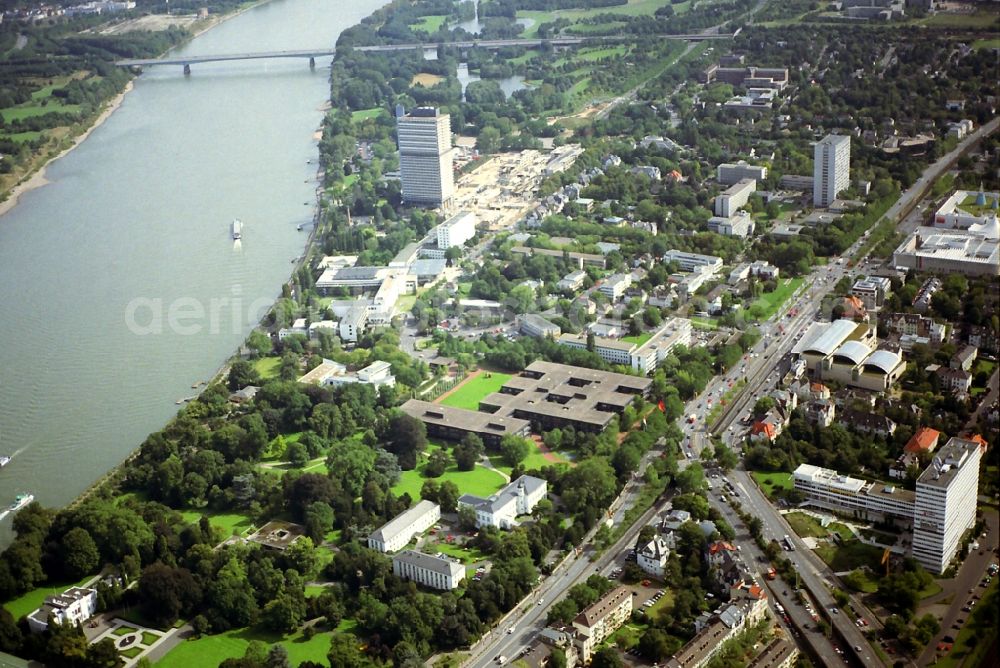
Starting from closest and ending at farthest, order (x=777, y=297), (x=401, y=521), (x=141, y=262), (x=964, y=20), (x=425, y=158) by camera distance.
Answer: (x=401, y=521) < (x=777, y=297) < (x=141, y=262) < (x=425, y=158) < (x=964, y=20)

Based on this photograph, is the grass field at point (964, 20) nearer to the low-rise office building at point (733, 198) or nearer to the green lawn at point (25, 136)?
the low-rise office building at point (733, 198)

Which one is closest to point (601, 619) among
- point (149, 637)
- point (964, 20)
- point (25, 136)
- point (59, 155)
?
point (149, 637)

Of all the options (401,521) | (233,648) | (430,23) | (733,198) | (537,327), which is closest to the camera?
(233,648)

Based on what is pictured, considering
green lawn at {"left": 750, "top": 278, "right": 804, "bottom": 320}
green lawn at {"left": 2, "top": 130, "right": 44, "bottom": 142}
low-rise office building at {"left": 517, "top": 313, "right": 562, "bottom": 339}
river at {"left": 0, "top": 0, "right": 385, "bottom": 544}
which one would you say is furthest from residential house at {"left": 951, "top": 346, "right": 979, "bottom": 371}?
green lawn at {"left": 2, "top": 130, "right": 44, "bottom": 142}

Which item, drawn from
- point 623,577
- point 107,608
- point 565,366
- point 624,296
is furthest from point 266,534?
point 624,296

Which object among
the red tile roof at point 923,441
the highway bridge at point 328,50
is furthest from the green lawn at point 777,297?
the highway bridge at point 328,50

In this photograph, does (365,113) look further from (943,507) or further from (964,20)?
(943,507)
